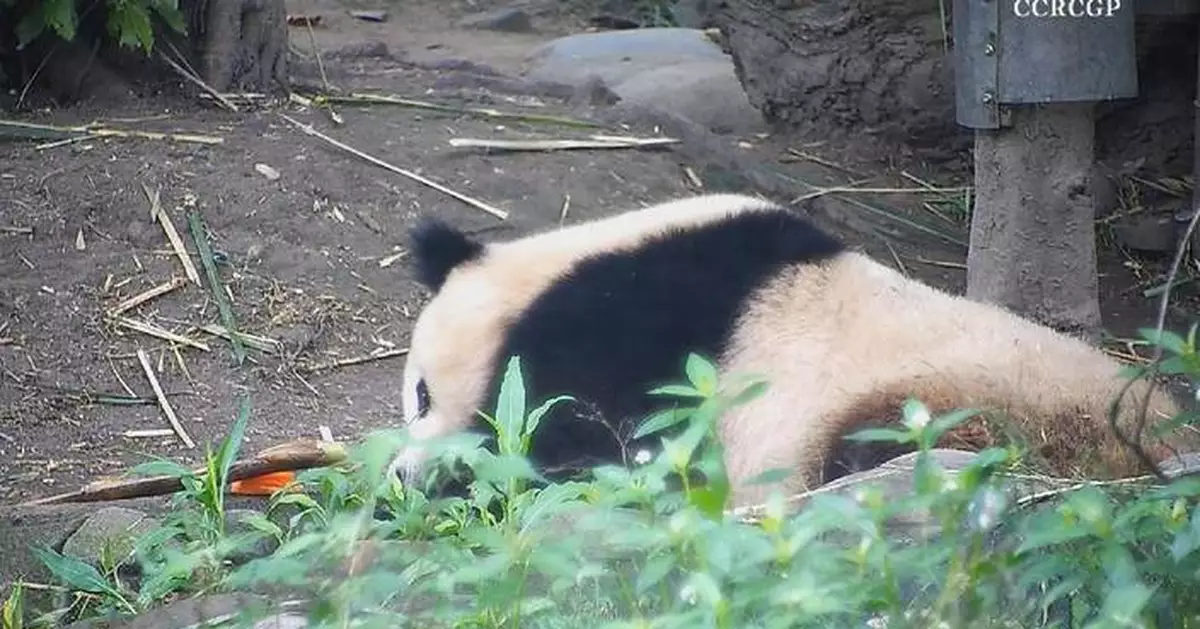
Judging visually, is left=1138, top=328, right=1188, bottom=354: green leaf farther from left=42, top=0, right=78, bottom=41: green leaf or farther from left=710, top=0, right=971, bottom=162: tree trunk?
left=710, top=0, right=971, bottom=162: tree trunk

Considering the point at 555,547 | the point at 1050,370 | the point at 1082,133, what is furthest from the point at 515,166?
the point at 555,547

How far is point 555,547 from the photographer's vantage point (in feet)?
6.57

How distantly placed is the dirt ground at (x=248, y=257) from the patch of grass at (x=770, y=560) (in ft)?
8.12

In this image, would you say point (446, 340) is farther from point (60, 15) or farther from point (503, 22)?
point (503, 22)

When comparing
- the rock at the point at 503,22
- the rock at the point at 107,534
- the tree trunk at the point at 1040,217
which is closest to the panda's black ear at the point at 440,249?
the rock at the point at 107,534

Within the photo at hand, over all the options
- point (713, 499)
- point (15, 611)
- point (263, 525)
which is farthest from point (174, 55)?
point (713, 499)

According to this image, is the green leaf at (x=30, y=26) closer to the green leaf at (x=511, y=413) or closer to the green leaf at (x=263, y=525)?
the green leaf at (x=263, y=525)

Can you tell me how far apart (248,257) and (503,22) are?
19.0 feet

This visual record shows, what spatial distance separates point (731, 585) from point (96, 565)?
1.96m

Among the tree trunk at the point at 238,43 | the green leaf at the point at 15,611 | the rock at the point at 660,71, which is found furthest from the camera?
the rock at the point at 660,71

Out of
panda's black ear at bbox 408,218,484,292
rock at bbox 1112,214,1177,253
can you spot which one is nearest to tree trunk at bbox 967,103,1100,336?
rock at bbox 1112,214,1177,253

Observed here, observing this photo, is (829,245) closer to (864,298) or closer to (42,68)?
(864,298)

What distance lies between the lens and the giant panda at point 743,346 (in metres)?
3.37

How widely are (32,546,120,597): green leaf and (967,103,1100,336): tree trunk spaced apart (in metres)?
2.63
